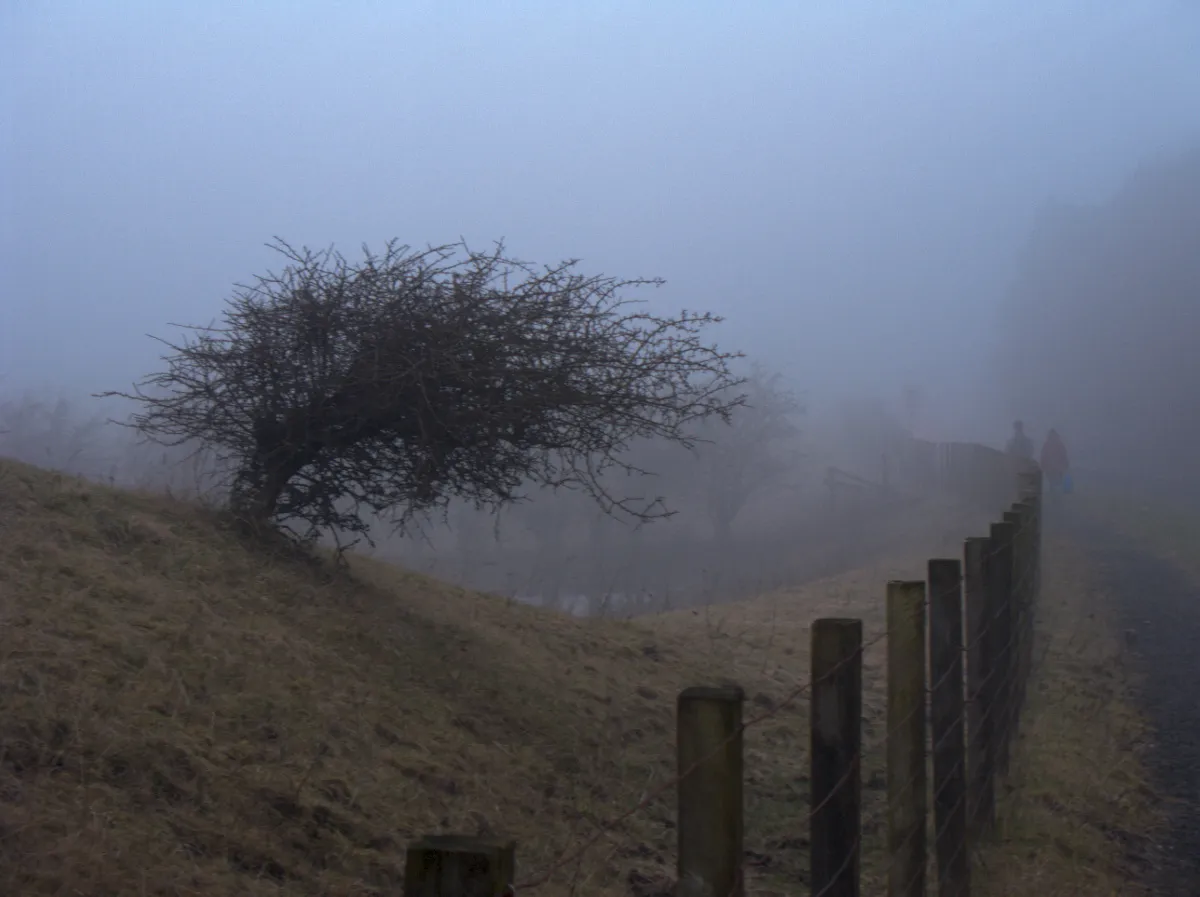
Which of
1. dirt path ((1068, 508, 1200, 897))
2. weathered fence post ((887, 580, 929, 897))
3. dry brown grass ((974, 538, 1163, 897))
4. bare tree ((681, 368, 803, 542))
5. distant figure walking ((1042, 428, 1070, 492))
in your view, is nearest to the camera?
weathered fence post ((887, 580, 929, 897))

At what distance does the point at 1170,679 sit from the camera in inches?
379

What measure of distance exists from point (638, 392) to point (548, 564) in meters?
27.8

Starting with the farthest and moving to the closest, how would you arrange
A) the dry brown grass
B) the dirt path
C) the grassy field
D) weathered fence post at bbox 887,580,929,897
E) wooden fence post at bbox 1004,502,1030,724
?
wooden fence post at bbox 1004,502,1030,724
the dirt path
the dry brown grass
the grassy field
weathered fence post at bbox 887,580,929,897

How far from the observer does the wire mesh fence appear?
2188mm

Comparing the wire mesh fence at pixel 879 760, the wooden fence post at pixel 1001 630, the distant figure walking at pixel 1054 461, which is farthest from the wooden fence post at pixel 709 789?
the distant figure walking at pixel 1054 461

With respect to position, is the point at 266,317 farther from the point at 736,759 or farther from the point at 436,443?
the point at 736,759

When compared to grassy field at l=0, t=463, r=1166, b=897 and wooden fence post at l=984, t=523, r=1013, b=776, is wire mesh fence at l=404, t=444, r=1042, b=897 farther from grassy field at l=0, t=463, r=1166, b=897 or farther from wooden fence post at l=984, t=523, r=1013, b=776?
grassy field at l=0, t=463, r=1166, b=897

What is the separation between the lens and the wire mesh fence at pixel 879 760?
7.18 ft

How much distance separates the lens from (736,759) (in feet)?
7.27

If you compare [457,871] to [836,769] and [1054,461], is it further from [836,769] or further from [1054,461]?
[1054,461]

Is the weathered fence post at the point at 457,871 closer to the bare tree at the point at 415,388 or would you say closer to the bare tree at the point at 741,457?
the bare tree at the point at 415,388

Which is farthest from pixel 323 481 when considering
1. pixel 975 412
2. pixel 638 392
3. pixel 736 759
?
pixel 975 412

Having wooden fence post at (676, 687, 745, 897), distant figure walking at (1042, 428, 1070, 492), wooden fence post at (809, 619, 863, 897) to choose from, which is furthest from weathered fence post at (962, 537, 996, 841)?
distant figure walking at (1042, 428, 1070, 492)

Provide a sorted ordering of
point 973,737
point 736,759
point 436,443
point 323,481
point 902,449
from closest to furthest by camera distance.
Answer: point 736,759 → point 973,737 → point 436,443 → point 323,481 → point 902,449
